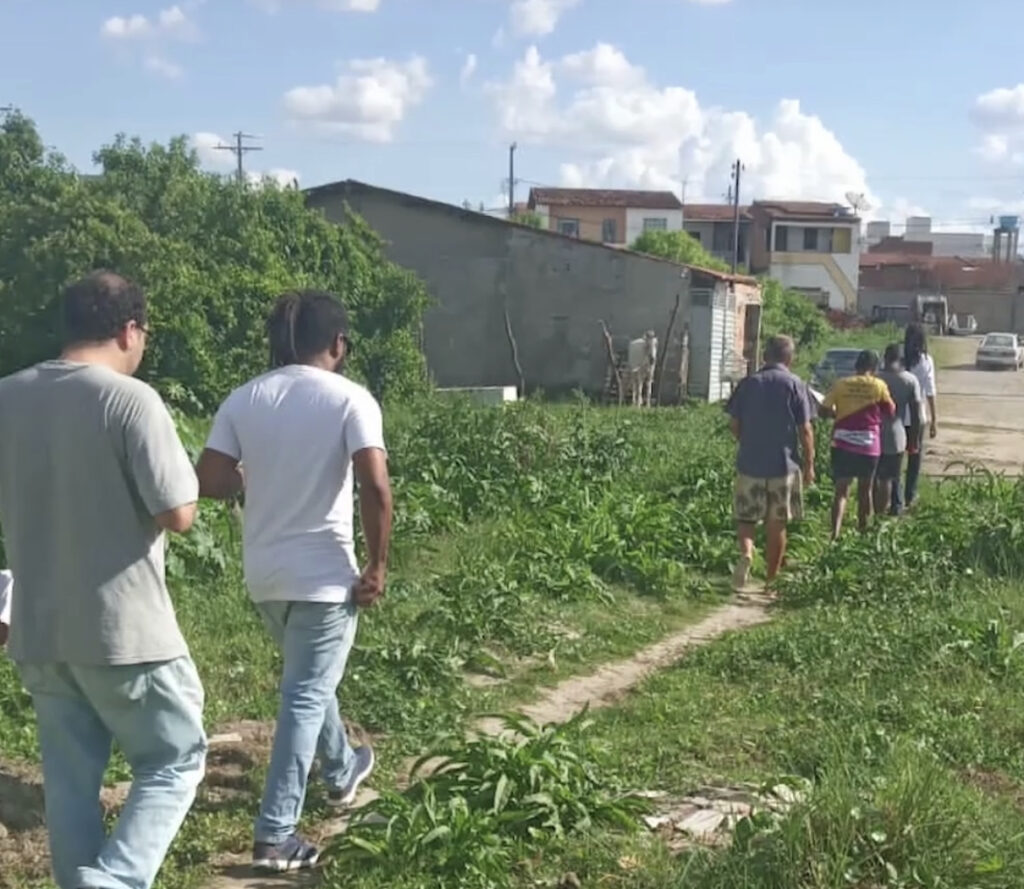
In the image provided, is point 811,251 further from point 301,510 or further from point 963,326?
point 301,510

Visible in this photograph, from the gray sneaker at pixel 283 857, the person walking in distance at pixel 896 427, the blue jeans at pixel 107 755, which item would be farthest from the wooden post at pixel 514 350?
the blue jeans at pixel 107 755

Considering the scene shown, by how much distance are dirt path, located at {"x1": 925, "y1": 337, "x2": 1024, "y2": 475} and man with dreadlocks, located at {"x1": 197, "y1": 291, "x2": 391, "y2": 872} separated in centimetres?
1108

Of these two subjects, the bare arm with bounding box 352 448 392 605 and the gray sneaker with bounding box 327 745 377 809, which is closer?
the bare arm with bounding box 352 448 392 605

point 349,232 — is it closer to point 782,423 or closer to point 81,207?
point 81,207

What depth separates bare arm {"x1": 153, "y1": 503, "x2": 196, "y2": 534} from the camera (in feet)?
11.5

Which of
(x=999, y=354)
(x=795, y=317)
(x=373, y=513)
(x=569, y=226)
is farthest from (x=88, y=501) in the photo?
(x=569, y=226)

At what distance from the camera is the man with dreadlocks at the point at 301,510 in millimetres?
4254

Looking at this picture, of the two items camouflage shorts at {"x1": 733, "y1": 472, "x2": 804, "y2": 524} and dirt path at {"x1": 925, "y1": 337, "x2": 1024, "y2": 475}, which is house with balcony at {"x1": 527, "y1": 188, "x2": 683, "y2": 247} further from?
camouflage shorts at {"x1": 733, "y1": 472, "x2": 804, "y2": 524}

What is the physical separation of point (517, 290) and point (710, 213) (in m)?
51.2

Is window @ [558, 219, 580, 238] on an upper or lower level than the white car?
upper

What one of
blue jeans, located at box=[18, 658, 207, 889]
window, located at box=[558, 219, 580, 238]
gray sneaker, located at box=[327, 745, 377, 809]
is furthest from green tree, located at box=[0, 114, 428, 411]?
window, located at box=[558, 219, 580, 238]

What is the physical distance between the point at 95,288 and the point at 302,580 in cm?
121

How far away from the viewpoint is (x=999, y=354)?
47250 mm

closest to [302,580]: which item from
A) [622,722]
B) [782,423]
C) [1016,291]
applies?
[622,722]
